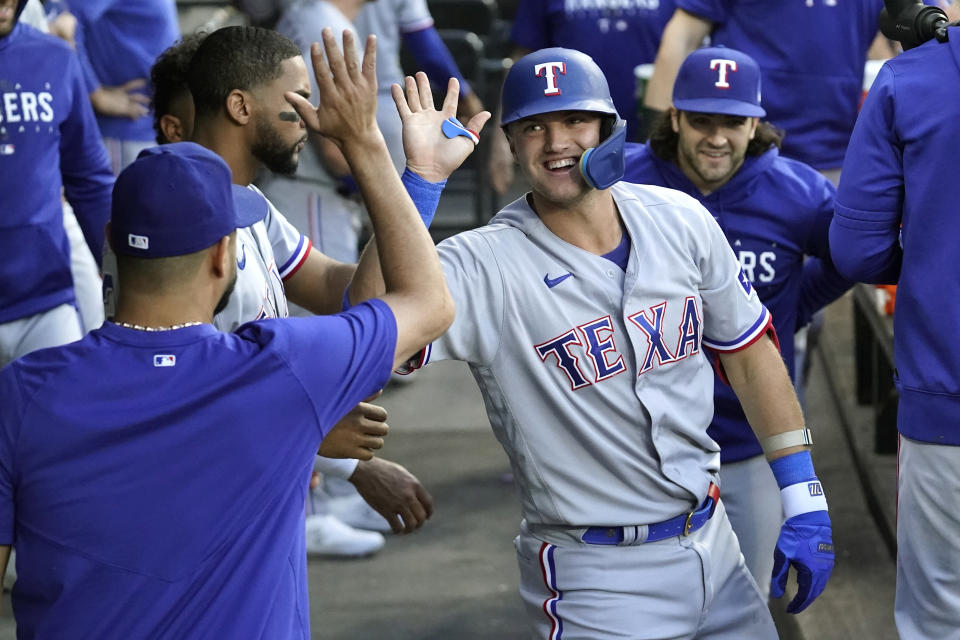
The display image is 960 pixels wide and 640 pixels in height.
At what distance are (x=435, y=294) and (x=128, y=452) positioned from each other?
64cm

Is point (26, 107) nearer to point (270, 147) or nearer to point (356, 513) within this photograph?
point (270, 147)

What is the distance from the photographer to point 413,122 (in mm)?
2930

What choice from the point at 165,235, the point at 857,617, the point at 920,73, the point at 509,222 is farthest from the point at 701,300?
the point at 857,617

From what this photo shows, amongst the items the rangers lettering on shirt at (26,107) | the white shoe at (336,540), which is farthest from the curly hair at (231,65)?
the white shoe at (336,540)

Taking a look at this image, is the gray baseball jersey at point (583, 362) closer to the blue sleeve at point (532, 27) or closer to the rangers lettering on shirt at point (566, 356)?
the rangers lettering on shirt at point (566, 356)

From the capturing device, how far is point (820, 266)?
4449mm

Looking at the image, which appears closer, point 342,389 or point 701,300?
point 342,389

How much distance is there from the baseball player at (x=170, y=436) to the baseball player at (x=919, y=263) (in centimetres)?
151

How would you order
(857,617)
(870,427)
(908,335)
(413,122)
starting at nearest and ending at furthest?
1. (413,122)
2. (908,335)
3. (857,617)
4. (870,427)

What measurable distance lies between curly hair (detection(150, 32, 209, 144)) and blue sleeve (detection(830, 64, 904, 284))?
171 centimetres

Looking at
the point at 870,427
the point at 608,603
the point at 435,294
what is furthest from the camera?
the point at 870,427

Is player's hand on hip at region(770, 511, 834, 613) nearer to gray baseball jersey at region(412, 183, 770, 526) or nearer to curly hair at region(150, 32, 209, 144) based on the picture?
gray baseball jersey at region(412, 183, 770, 526)

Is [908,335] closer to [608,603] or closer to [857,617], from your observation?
[608,603]

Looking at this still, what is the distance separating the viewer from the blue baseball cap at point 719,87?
432 cm
